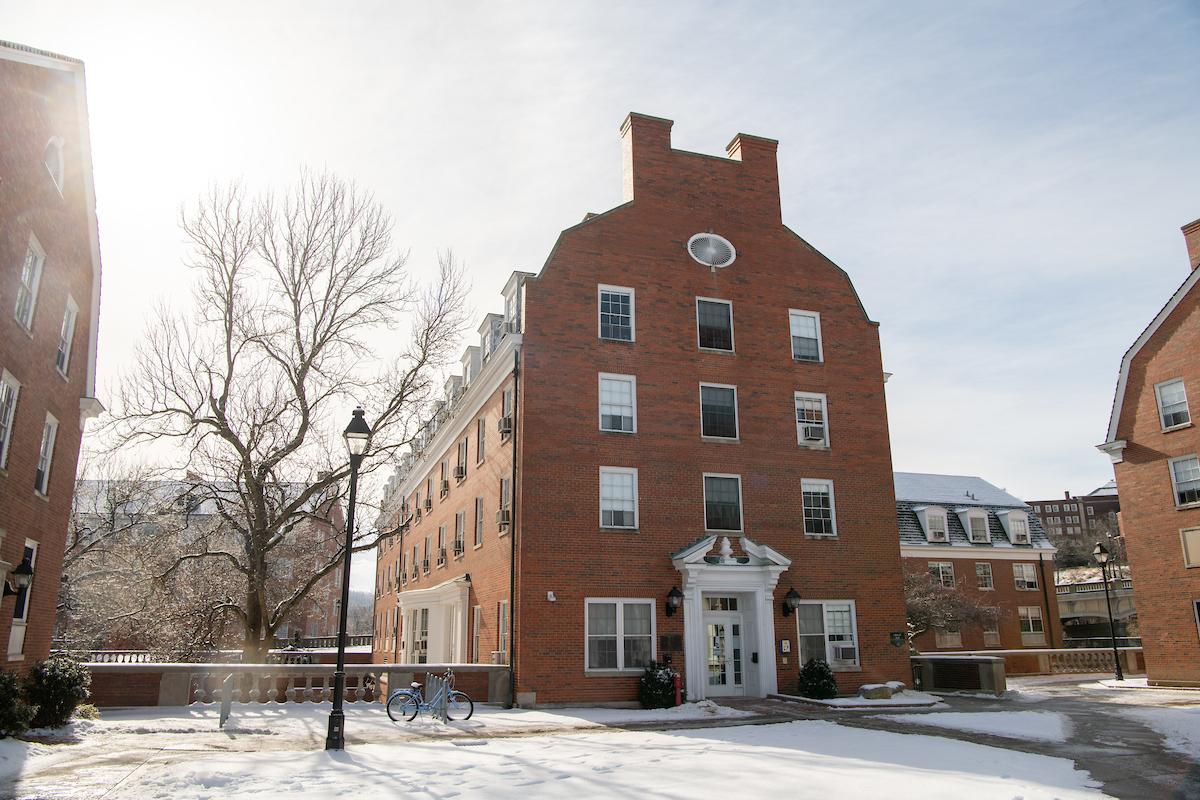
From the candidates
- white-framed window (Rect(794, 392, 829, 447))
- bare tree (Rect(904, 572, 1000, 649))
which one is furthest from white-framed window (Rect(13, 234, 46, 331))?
bare tree (Rect(904, 572, 1000, 649))

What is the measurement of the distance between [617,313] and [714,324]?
316cm

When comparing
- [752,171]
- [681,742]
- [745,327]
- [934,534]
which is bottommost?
[681,742]

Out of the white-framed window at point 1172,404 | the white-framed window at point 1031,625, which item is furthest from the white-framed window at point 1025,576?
the white-framed window at point 1172,404

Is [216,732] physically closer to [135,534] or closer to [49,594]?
[49,594]

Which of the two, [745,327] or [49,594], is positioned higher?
[745,327]

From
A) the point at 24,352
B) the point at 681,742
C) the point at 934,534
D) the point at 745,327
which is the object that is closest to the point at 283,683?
the point at 24,352

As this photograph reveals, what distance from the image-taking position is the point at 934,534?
44688mm

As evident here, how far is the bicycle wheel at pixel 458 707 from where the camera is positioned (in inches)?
689

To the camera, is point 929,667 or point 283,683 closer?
point 283,683

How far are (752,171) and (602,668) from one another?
16.4 meters

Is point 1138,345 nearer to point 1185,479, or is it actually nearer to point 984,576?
point 1185,479

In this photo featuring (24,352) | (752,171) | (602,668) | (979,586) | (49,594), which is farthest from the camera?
(979,586)

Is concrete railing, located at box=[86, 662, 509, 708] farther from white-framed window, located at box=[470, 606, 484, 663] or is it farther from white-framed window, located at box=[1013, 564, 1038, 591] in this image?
white-framed window, located at box=[1013, 564, 1038, 591]

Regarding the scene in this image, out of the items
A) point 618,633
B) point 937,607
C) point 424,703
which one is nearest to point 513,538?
point 618,633
